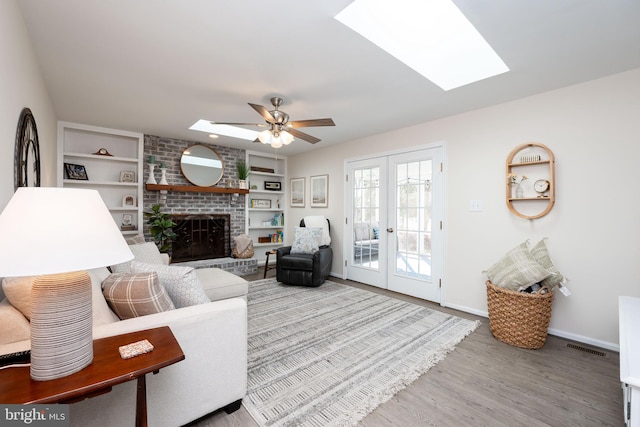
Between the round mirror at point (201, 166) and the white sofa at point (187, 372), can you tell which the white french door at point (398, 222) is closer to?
the round mirror at point (201, 166)

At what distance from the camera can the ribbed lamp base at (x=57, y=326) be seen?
91 centimetres

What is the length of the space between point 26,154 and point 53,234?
155 cm

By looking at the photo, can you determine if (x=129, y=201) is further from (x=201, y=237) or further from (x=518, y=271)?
(x=518, y=271)

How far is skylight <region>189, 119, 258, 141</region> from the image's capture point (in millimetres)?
4027

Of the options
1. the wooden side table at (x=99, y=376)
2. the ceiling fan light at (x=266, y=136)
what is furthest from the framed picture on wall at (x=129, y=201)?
the wooden side table at (x=99, y=376)

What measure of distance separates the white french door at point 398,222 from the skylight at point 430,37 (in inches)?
45.8

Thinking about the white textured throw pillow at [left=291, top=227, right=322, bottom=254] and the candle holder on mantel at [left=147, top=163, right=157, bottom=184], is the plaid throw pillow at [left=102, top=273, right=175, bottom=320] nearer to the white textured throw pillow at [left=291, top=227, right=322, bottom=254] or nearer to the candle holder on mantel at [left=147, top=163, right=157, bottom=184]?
the white textured throw pillow at [left=291, top=227, right=322, bottom=254]

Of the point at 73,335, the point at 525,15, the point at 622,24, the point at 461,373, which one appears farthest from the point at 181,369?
the point at 622,24

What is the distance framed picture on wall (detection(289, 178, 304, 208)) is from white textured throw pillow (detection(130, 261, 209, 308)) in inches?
154

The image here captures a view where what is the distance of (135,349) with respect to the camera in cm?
109

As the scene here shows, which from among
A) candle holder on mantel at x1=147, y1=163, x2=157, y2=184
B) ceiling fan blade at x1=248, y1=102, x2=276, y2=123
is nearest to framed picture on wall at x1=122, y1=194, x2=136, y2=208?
candle holder on mantel at x1=147, y1=163, x2=157, y2=184

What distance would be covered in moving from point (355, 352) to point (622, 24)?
9.50 ft

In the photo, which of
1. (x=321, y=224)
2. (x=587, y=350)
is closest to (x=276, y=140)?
(x=321, y=224)

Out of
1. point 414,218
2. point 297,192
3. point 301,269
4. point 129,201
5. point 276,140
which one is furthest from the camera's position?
point 297,192
